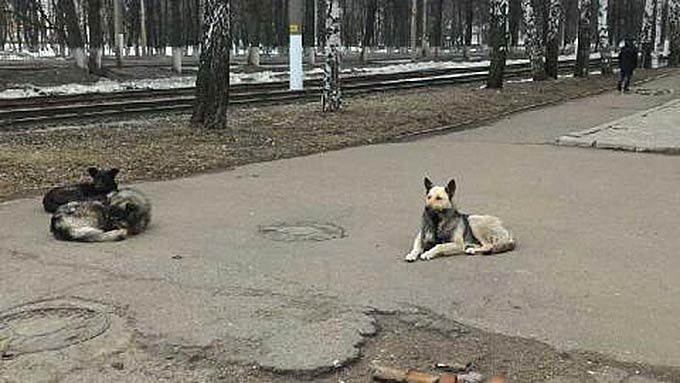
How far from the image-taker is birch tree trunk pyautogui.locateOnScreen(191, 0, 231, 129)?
15.0 metres

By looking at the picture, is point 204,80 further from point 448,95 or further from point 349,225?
point 448,95

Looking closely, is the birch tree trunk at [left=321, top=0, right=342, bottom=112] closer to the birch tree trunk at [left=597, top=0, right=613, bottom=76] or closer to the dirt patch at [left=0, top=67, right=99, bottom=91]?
the dirt patch at [left=0, top=67, right=99, bottom=91]

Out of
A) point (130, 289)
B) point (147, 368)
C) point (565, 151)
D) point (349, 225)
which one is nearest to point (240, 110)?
point (565, 151)

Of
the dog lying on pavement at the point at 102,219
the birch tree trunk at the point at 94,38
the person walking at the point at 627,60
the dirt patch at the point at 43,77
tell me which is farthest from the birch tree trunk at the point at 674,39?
the dog lying on pavement at the point at 102,219

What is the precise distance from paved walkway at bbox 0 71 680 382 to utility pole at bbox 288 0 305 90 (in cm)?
1409

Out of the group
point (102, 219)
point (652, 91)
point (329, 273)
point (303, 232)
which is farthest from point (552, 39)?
point (329, 273)

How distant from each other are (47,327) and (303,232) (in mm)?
3269

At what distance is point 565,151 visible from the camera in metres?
14.4

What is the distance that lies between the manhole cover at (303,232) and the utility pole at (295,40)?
16888 mm

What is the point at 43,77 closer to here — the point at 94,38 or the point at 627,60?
the point at 94,38

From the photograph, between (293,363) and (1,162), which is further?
(1,162)

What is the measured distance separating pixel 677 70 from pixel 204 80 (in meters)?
34.0

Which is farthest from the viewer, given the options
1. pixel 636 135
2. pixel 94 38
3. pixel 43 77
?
pixel 94 38

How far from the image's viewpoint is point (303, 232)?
26.5ft
